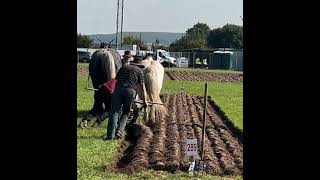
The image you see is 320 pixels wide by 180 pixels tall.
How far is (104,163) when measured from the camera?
29.5 feet

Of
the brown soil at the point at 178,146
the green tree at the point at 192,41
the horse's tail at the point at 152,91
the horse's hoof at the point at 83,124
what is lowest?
the brown soil at the point at 178,146

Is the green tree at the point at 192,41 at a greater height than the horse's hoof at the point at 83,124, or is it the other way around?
the green tree at the point at 192,41

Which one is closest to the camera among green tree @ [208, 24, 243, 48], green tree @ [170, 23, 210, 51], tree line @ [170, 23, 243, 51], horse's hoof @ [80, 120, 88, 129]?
horse's hoof @ [80, 120, 88, 129]

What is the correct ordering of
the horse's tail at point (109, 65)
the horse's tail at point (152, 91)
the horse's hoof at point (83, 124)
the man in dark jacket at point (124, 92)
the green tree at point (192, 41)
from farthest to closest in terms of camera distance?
the green tree at point (192, 41) < the horse's tail at point (109, 65) < the horse's tail at point (152, 91) < the horse's hoof at point (83, 124) < the man in dark jacket at point (124, 92)

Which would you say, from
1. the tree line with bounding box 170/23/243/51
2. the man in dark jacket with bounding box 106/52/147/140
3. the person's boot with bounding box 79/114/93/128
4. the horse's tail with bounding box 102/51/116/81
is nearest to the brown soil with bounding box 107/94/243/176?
the man in dark jacket with bounding box 106/52/147/140

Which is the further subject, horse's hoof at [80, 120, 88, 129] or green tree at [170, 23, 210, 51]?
green tree at [170, 23, 210, 51]

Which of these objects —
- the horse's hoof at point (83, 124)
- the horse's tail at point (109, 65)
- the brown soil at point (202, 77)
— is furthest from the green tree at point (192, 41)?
the horse's hoof at point (83, 124)

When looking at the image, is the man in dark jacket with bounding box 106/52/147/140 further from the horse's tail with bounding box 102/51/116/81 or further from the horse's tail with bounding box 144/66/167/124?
the horse's tail with bounding box 102/51/116/81

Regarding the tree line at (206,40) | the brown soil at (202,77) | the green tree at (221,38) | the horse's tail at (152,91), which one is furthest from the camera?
the tree line at (206,40)

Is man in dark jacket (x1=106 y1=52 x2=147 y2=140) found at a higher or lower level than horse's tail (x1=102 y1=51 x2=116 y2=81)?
lower

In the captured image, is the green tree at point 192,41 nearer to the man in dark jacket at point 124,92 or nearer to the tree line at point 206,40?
the tree line at point 206,40
